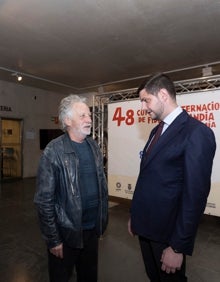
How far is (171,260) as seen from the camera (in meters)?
1.19

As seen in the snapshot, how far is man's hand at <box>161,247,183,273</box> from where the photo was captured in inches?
46.6

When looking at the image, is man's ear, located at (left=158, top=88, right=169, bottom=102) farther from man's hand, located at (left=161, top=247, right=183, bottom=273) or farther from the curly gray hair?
man's hand, located at (left=161, top=247, right=183, bottom=273)

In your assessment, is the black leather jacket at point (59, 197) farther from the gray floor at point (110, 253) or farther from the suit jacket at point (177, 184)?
the gray floor at point (110, 253)

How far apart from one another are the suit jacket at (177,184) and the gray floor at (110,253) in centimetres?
123

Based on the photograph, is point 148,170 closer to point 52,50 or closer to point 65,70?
point 52,50

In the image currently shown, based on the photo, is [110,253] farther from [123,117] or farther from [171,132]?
[123,117]

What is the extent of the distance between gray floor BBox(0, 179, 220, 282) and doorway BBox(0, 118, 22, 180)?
387cm

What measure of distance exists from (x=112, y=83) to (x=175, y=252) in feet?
22.0

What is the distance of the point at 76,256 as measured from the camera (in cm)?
155

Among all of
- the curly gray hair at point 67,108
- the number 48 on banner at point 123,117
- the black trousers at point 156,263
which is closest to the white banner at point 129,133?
the number 48 on banner at point 123,117

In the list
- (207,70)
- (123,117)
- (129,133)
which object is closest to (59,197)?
(129,133)

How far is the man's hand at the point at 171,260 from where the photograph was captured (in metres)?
1.18

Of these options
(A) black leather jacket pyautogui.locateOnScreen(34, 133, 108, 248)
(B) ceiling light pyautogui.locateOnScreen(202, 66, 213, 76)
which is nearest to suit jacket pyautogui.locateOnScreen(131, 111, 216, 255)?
(A) black leather jacket pyautogui.locateOnScreen(34, 133, 108, 248)

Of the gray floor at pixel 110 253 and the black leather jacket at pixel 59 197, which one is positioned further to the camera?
the gray floor at pixel 110 253
